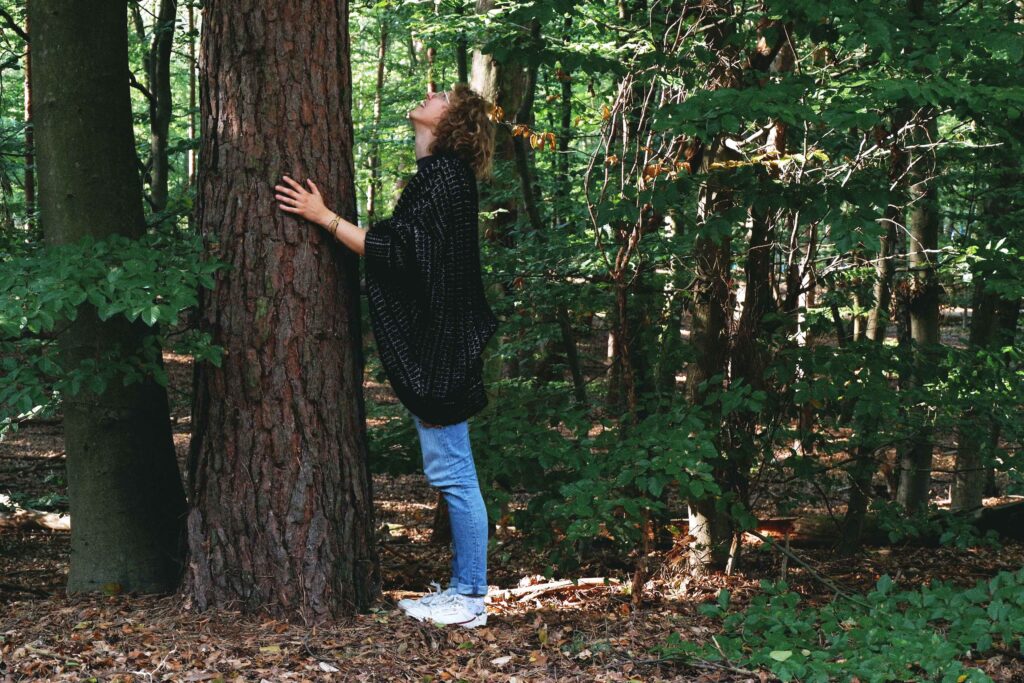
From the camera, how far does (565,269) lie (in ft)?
18.4

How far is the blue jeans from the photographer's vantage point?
12.5 ft

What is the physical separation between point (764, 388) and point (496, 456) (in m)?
1.86

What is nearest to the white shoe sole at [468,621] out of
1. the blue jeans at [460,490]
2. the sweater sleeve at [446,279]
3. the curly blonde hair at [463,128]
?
the blue jeans at [460,490]

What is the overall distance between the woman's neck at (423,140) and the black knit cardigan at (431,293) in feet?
0.12

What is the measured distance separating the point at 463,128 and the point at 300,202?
2.44ft

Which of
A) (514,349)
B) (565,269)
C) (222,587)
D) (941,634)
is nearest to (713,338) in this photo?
(565,269)

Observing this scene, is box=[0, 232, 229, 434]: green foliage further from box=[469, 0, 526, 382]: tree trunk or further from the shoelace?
box=[469, 0, 526, 382]: tree trunk

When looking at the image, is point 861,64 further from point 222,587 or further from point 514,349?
point 222,587

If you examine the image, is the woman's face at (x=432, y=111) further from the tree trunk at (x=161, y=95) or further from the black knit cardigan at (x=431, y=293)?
the tree trunk at (x=161, y=95)

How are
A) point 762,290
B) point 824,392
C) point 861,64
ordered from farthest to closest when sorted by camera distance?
1. point 762,290
2. point 861,64
3. point 824,392

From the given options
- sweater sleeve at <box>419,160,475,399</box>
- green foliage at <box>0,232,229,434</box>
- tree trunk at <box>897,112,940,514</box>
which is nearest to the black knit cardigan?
sweater sleeve at <box>419,160,475,399</box>

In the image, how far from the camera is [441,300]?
3.69 meters

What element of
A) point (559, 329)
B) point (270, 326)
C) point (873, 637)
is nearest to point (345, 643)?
point (270, 326)

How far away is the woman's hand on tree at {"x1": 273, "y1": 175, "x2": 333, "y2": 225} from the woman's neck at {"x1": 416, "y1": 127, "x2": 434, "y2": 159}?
0.51 metres
